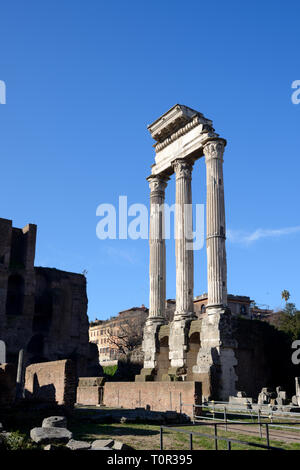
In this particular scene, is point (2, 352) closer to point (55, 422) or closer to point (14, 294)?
point (14, 294)

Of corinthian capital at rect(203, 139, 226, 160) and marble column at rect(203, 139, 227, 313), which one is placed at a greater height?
corinthian capital at rect(203, 139, 226, 160)

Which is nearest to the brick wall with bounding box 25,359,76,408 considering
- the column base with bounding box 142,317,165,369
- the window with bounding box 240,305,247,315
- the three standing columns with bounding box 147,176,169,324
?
the column base with bounding box 142,317,165,369

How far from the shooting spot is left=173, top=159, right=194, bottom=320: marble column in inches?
862

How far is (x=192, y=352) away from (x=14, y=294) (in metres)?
22.8

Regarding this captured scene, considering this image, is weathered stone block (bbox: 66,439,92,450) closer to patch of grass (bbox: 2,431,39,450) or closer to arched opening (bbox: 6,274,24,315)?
patch of grass (bbox: 2,431,39,450)

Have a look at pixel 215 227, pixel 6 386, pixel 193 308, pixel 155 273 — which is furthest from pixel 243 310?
pixel 6 386

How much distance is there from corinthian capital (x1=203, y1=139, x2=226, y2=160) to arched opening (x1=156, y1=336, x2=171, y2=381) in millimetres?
8959

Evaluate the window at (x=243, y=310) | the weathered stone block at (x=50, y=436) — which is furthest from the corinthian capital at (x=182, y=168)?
the window at (x=243, y=310)

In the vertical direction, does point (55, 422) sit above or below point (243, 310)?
below

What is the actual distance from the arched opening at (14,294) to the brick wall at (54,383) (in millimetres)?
24584

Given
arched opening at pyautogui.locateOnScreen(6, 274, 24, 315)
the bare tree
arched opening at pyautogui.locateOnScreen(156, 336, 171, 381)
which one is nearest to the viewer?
arched opening at pyautogui.locateOnScreen(156, 336, 171, 381)

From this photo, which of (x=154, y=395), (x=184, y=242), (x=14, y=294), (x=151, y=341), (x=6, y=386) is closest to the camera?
(x=6, y=386)

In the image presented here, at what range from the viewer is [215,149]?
21266mm
